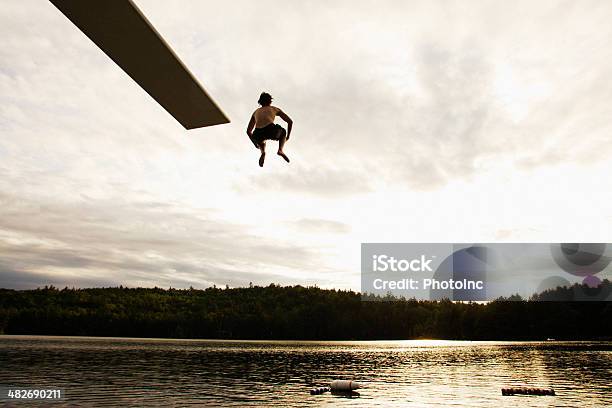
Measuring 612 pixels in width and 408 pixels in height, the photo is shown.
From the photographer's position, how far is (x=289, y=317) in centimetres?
17188

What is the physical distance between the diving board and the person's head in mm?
562

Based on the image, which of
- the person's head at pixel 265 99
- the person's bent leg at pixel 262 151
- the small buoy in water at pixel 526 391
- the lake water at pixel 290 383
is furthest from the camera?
the small buoy in water at pixel 526 391

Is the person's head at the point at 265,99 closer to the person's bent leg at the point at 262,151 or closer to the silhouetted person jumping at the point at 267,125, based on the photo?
the silhouetted person jumping at the point at 267,125

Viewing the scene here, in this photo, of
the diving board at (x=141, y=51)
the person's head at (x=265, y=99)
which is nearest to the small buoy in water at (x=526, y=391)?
the person's head at (x=265, y=99)

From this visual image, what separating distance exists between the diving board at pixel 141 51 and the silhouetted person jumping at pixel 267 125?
51cm

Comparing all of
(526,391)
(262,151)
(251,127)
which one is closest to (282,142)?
(262,151)

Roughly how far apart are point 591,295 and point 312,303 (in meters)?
91.6

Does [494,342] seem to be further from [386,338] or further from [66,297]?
[66,297]

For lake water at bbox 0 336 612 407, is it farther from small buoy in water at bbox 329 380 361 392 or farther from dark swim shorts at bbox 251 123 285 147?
dark swim shorts at bbox 251 123 285 147

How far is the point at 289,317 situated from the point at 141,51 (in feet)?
560

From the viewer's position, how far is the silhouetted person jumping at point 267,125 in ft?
23.4

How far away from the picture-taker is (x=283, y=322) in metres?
170

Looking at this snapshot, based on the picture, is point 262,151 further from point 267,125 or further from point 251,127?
point 267,125

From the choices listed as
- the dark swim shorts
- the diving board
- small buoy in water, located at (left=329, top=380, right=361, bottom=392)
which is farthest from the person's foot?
small buoy in water, located at (left=329, top=380, right=361, bottom=392)
